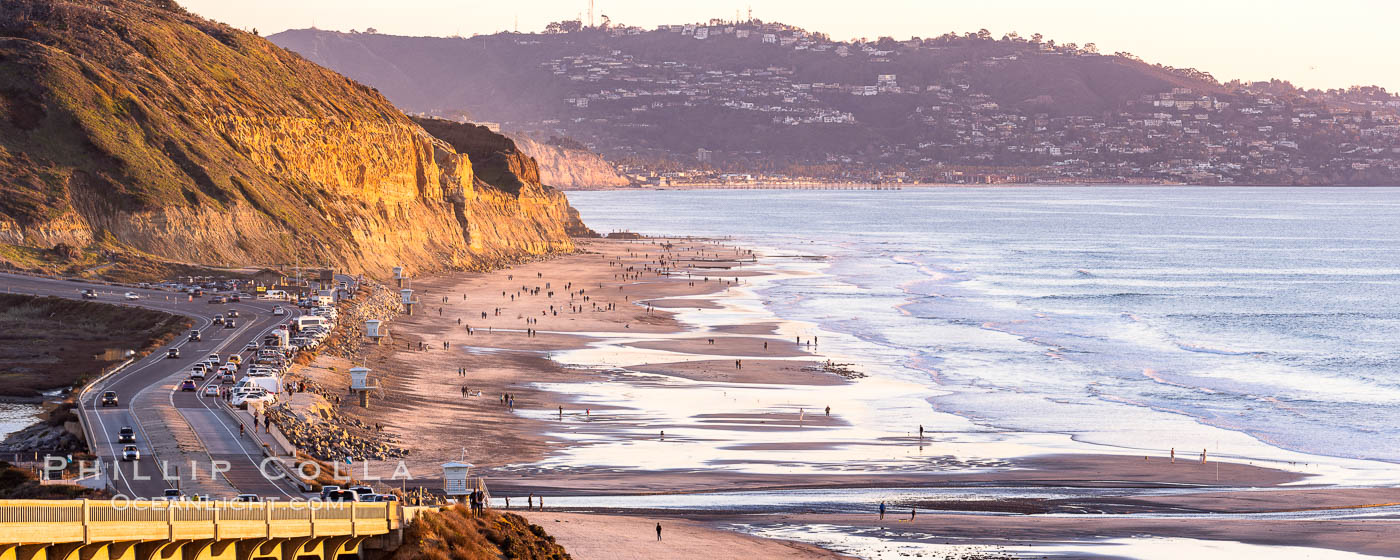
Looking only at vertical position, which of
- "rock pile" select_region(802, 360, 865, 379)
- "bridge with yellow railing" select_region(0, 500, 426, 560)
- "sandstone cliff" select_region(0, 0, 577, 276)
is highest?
"sandstone cliff" select_region(0, 0, 577, 276)

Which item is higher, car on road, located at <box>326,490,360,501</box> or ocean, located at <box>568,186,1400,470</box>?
car on road, located at <box>326,490,360,501</box>

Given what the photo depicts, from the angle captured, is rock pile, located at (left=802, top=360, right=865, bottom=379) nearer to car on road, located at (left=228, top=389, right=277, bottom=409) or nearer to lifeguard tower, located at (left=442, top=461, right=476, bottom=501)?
car on road, located at (left=228, top=389, right=277, bottom=409)

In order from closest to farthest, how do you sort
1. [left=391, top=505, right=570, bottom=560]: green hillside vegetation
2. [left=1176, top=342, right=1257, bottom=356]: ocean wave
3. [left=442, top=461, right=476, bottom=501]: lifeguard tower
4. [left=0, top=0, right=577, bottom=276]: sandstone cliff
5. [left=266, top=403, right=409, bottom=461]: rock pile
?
1. [left=391, top=505, right=570, bottom=560]: green hillside vegetation
2. [left=442, top=461, right=476, bottom=501]: lifeguard tower
3. [left=266, top=403, right=409, bottom=461]: rock pile
4. [left=1176, top=342, right=1257, bottom=356]: ocean wave
5. [left=0, top=0, right=577, bottom=276]: sandstone cliff

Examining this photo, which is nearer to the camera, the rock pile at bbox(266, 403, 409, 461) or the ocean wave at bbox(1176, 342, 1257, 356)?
the rock pile at bbox(266, 403, 409, 461)

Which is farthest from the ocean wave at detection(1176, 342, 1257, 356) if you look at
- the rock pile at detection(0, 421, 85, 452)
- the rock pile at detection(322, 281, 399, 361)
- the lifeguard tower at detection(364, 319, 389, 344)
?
the rock pile at detection(0, 421, 85, 452)

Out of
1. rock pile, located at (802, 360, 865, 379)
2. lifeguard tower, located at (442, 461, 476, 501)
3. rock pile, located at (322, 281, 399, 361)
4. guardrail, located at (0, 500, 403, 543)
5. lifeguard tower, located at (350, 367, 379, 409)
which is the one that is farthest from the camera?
rock pile, located at (802, 360, 865, 379)

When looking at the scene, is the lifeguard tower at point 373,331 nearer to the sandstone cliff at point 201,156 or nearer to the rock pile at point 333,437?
the sandstone cliff at point 201,156

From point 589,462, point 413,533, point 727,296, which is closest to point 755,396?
point 589,462

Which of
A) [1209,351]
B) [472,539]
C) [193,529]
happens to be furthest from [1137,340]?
[193,529]

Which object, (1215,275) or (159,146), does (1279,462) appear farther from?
(1215,275)
